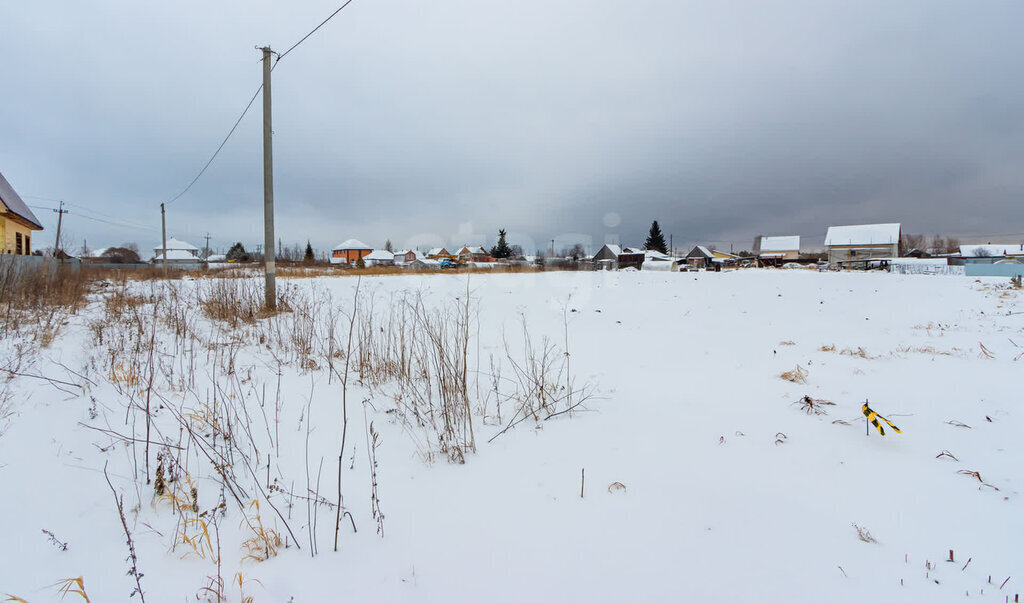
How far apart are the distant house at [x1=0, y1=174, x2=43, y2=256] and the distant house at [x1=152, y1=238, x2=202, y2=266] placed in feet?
161

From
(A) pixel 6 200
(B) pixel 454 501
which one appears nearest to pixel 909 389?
(B) pixel 454 501

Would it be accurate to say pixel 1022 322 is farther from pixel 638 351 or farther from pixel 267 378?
pixel 267 378

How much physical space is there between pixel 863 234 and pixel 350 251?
7947 cm

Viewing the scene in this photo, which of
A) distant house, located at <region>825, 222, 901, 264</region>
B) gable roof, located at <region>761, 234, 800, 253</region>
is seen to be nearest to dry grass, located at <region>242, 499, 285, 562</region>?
distant house, located at <region>825, 222, 901, 264</region>

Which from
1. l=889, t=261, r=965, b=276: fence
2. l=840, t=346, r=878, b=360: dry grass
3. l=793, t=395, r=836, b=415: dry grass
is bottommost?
l=793, t=395, r=836, b=415: dry grass

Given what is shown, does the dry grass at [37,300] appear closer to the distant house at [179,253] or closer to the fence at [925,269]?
the fence at [925,269]

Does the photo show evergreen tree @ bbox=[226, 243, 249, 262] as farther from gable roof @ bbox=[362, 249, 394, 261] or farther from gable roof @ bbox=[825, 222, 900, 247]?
gable roof @ bbox=[825, 222, 900, 247]

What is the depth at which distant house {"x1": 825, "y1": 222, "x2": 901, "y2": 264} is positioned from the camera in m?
47.5

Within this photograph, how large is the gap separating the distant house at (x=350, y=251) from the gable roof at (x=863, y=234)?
2873 inches

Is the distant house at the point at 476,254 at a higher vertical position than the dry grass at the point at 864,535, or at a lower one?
higher

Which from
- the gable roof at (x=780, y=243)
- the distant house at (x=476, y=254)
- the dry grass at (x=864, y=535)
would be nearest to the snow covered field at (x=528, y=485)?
the dry grass at (x=864, y=535)

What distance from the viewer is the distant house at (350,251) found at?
71.8 meters

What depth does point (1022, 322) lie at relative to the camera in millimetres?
6621

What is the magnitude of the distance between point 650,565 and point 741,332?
6.60 metres
